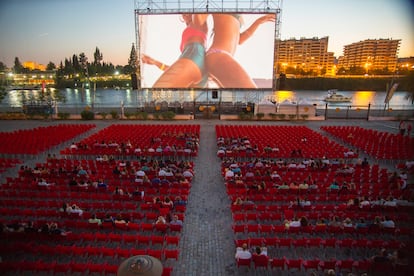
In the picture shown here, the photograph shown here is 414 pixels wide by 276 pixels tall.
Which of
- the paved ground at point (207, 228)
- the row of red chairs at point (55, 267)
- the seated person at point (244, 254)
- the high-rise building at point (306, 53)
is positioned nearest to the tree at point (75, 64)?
the high-rise building at point (306, 53)

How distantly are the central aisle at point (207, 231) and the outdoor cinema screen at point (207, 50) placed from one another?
23646mm

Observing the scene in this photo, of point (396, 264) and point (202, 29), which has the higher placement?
point (202, 29)

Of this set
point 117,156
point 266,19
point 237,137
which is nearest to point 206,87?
point 266,19

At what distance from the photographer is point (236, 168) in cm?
1425

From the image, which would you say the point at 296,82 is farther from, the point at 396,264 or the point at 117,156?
the point at 396,264

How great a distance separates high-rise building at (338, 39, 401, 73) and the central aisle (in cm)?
13824

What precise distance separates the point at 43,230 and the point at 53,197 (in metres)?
3.30

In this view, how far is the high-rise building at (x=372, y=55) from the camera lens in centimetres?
13100

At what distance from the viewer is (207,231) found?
31.5 feet

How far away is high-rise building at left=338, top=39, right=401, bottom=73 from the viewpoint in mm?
131000

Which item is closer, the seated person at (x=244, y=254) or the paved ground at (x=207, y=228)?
the seated person at (x=244, y=254)

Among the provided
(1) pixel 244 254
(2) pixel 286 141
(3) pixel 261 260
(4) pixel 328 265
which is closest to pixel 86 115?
(2) pixel 286 141

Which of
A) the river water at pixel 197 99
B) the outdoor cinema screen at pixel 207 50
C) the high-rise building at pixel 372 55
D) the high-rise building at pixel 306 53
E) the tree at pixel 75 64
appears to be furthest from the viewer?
the high-rise building at pixel 306 53

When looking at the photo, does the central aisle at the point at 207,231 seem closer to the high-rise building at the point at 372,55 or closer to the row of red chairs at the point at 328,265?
the row of red chairs at the point at 328,265
